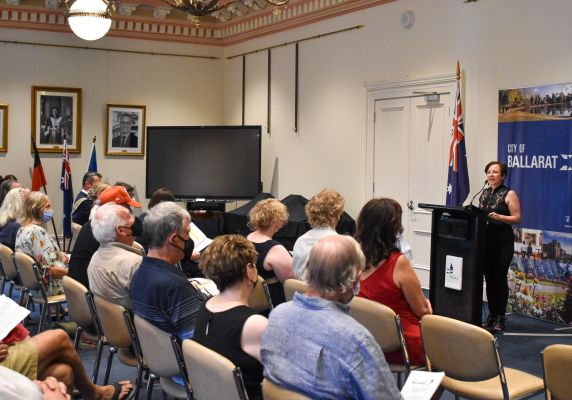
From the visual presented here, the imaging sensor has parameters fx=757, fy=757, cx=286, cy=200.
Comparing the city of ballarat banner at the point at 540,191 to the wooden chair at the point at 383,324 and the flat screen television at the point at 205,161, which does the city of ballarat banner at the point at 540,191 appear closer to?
the wooden chair at the point at 383,324

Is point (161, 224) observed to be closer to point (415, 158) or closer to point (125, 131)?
point (415, 158)

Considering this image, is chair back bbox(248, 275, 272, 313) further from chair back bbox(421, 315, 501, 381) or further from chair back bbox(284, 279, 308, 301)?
chair back bbox(421, 315, 501, 381)

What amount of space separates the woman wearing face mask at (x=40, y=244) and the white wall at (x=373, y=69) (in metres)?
4.19

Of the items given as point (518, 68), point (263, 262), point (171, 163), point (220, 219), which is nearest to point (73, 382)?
point (263, 262)

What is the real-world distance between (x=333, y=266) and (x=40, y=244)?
4.16m

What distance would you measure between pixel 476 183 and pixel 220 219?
425 centimetres

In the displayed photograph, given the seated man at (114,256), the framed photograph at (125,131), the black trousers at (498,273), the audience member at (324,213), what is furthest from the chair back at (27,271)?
the framed photograph at (125,131)

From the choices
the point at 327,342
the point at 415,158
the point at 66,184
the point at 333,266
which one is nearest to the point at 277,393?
the point at 327,342

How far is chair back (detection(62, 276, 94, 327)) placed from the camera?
4426 mm

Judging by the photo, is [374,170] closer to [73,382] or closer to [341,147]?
[341,147]

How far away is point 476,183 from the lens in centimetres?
777

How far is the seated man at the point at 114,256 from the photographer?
14.3ft

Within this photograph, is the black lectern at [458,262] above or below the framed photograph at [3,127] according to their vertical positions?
below

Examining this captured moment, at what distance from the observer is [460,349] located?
3447 mm
